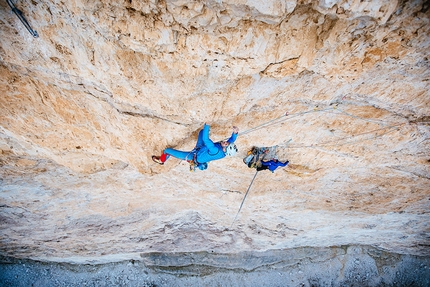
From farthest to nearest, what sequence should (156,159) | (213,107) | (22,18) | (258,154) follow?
1. (258,154)
2. (156,159)
3. (213,107)
4. (22,18)

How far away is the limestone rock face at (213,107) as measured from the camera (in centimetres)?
206

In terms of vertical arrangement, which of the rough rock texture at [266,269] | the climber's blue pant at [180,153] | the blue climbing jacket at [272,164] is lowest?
the rough rock texture at [266,269]

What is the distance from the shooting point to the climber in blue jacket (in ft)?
10.8

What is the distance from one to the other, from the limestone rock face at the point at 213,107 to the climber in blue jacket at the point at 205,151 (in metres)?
0.16

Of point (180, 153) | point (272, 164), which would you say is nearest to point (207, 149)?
point (180, 153)

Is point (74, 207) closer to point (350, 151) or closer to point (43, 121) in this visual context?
point (43, 121)

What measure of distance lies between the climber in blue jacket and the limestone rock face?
0.16 metres

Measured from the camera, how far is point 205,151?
3.53m

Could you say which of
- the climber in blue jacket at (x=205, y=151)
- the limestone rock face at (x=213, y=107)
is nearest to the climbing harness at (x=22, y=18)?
the limestone rock face at (x=213, y=107)

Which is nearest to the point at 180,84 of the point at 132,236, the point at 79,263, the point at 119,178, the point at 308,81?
the point at 308,81

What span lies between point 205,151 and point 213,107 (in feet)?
2.71

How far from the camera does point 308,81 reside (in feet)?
8.81

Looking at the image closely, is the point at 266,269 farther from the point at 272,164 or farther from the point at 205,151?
the point at 205,151

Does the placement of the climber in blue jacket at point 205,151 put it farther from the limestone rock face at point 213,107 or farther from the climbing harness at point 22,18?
the climbing harness at point 22,18
